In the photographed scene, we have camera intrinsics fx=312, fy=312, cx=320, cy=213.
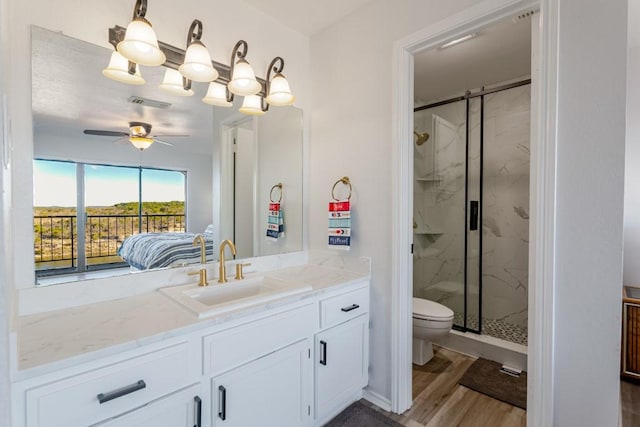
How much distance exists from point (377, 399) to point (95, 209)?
186cm

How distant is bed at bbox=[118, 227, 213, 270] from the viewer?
154 centimetres

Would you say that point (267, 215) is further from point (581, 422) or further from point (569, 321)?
point (581, 422)

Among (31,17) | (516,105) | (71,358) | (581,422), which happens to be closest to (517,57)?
(516,105)

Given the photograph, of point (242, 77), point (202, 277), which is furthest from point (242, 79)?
point (202, 277)

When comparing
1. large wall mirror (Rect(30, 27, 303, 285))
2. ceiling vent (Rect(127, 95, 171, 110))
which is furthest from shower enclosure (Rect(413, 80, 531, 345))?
ceiling vent (Rect(127, 95, 171, 110))

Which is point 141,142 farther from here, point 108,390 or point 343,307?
point 343,307

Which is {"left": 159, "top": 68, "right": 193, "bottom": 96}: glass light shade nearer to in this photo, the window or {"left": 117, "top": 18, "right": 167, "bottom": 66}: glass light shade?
{"left": 117, "top": 18, "right": 167, "bottom": 66}: glass light shade

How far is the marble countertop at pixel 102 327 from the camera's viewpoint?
0.90m

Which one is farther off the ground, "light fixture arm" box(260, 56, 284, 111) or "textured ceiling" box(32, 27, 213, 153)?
"light fixture arm" box(260, 56, 284, 111)

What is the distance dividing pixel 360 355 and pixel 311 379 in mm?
397

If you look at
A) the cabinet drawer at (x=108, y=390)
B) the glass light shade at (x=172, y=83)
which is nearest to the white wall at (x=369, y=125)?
the glass light shade at (x=172, y=83)

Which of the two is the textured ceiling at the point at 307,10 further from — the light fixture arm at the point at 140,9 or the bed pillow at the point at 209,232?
the bed pillow at the point at 209,232

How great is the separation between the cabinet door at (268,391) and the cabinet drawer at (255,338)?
3 centimetres

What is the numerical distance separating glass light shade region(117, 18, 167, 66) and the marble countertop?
3.60ft
